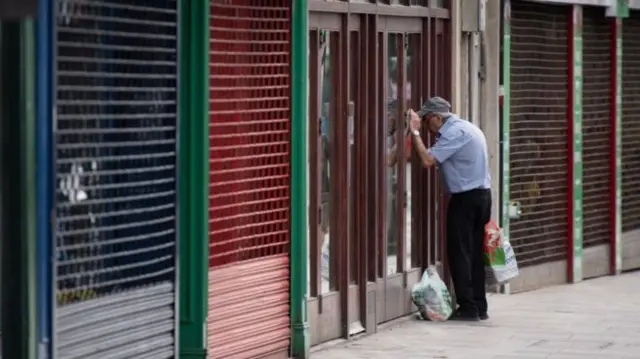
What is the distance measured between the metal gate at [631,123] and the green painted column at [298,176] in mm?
8532

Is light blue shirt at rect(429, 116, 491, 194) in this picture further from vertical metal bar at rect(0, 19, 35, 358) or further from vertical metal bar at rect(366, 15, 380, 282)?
vertical metal bar at rect(0, 19, 35, 358)

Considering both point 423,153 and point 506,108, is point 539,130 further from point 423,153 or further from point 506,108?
point 423,153

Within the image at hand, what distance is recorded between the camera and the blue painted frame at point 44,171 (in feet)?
28.5

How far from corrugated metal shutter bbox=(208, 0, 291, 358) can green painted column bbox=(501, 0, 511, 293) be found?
17.0 ft

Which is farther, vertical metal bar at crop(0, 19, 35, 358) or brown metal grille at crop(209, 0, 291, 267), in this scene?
brown metal grille at crop(209, 0, 291, 267)

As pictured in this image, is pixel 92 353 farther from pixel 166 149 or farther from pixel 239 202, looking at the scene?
pixel 239 202

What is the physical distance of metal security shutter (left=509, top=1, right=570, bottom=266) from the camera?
17625 millimetres

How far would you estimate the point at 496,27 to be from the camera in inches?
671

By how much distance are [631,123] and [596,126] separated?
3.89 feet

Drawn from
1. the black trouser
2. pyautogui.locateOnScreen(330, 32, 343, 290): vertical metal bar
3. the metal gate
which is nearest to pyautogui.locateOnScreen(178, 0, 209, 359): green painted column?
pyautogui.locateOnScreen(330, 32, 343, 290): vertical metal bar

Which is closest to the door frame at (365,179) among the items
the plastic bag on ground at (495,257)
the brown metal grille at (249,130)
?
the plastic bag on ground at (495,257)

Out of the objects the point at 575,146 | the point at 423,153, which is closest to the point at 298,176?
the point at 423,153

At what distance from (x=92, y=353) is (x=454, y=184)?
5.91 metres

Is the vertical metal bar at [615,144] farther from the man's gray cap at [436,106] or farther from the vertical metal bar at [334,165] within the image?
the vertical metal bar at [334,165]
